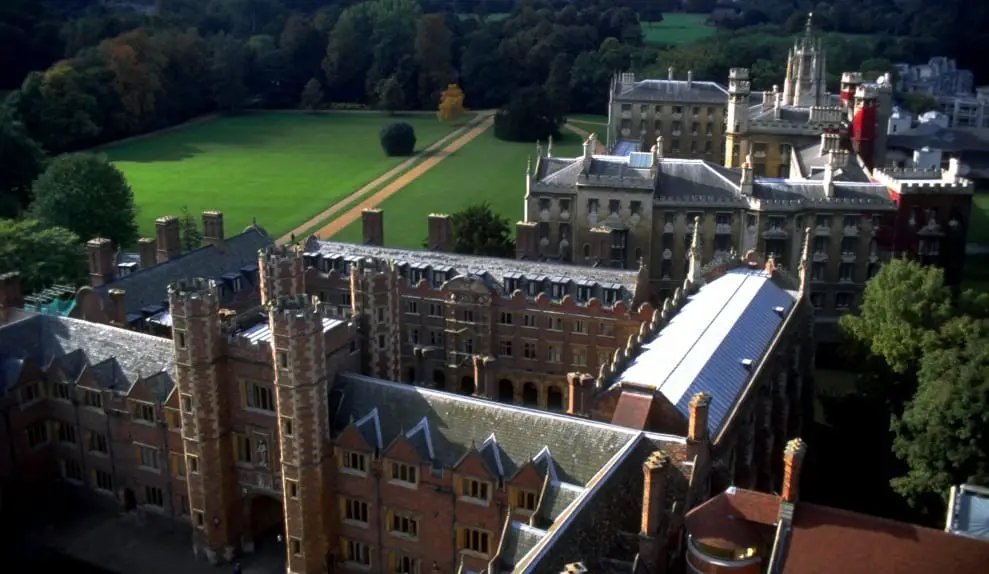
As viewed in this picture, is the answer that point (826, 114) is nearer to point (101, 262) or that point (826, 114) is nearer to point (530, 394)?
point (530, 394)

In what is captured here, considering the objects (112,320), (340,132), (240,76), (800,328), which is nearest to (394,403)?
(112,320)

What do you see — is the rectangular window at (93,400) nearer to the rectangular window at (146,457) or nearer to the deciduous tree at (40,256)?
the rectangular window at (146,457)

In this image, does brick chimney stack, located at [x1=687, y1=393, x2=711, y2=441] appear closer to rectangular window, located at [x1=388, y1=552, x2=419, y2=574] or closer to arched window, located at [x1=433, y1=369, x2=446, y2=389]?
rectangular window, located at [x1=388, y1=552, x2=419, y2=574]

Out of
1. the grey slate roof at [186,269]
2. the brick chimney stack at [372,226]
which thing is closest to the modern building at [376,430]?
the grey slate roof at [186,269]

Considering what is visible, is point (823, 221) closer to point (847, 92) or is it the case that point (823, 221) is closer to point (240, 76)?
point (847, 92)

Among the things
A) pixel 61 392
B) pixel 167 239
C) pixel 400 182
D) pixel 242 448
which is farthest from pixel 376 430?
pixel 400 182

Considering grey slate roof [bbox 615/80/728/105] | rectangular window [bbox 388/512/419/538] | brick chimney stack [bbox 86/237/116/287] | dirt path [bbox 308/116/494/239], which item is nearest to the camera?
rectangular window [bbox 388/512/419/538]

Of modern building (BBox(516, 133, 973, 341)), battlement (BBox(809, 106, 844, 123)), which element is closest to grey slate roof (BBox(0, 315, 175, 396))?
modern building (BBox(516, 133, 973, 341))

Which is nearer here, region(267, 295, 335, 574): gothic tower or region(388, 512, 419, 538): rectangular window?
region(267, 295, 335, 574): gothic tower
